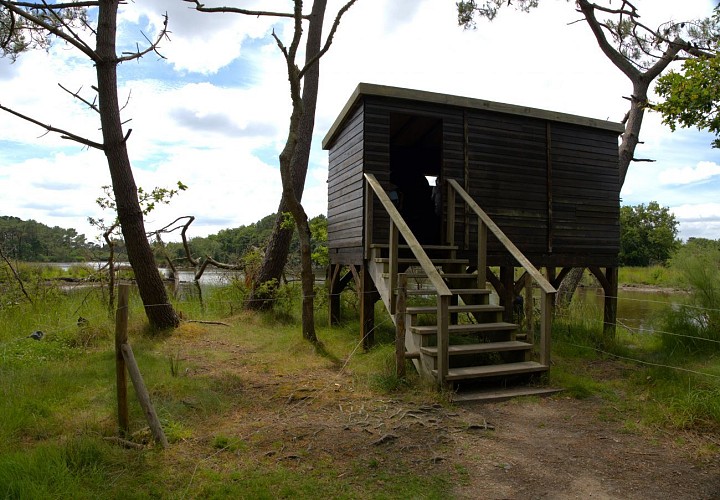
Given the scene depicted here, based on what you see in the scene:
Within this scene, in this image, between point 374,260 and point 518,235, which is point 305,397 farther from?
point 518,235

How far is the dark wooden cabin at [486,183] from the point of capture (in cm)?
627

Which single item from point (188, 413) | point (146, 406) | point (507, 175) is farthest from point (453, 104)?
point (146, 406)

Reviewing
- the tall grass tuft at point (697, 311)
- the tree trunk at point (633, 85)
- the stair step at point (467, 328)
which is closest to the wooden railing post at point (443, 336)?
the stair step at point (467, 328)

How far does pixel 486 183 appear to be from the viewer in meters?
6.89

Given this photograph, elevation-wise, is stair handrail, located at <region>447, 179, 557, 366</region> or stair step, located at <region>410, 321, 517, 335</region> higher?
stair handrail, located at <region>447, 179, 557, 366</region>

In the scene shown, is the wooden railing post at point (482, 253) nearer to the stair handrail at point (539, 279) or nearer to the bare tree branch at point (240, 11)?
the stair handrail at point (539, 279)

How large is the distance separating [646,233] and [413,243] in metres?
39.2

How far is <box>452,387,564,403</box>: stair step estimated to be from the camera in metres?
4.39

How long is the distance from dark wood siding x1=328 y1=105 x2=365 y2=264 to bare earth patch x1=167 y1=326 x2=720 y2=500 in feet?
9.17

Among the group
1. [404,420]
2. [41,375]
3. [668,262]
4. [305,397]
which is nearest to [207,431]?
[305,397]

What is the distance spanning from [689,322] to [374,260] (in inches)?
199

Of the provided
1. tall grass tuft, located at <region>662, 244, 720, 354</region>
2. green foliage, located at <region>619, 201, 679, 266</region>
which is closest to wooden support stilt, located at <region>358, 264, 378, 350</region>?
tall grass tuft, located at <region>662, 244, 720, 354</region>

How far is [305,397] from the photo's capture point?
4402 millimetres

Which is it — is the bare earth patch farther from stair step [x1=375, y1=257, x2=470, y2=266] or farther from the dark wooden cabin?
the dark wooden cabin
